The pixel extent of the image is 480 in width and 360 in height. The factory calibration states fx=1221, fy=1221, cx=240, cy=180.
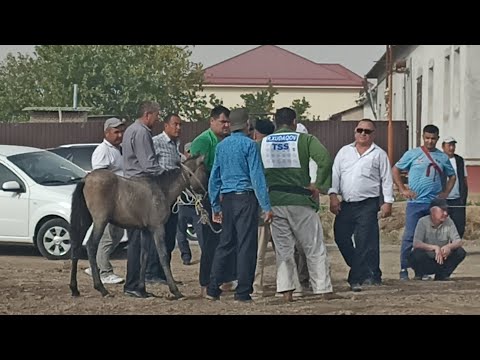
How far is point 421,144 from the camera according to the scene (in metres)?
11.9

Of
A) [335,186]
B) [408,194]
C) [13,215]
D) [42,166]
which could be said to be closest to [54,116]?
[42,166]

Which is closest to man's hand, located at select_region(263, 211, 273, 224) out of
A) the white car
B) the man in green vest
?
the man in green vest

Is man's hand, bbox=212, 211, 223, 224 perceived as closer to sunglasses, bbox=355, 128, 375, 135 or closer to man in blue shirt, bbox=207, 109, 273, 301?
man in blue shirt, bbox=207, 109, 273, 301

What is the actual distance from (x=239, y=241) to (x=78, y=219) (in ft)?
4.99

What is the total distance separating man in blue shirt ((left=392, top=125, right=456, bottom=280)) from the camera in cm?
1185

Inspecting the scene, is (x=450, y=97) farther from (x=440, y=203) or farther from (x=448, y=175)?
(x=440, y=203)

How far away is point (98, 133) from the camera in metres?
11.6

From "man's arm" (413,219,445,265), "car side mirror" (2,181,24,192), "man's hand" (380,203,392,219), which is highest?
"car side mirror" (2,181,24,192)

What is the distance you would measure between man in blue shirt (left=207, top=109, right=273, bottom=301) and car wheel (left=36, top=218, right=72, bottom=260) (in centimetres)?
153

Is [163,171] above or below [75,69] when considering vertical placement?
below

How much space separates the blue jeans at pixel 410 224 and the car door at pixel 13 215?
364 centimetres
